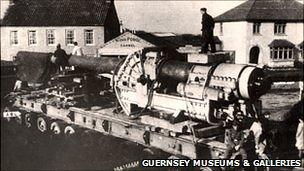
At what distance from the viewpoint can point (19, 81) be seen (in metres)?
13.3

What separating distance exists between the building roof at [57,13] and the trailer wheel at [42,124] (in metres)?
21.4

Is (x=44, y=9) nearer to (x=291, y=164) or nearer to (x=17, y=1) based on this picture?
(x=17, y=1)

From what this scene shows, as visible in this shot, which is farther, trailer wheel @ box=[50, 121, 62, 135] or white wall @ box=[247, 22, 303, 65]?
white wall @ box=[247, 22, 303, 65]

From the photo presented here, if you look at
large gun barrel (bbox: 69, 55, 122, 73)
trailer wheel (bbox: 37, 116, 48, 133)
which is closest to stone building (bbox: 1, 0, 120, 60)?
large gun barrel (bbox: 69, 55, 122, 73)

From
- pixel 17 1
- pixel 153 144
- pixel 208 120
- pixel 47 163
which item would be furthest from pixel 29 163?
pixel 17 1

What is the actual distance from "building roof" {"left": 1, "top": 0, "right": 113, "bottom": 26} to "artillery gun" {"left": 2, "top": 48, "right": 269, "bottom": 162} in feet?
70.4

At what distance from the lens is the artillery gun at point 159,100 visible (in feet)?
24.3

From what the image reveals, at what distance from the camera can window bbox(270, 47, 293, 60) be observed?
3674cm

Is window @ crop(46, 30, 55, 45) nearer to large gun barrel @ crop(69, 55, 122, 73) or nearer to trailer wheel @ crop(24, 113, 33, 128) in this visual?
trailer wheel @ crop(24, 113, 33, 128)

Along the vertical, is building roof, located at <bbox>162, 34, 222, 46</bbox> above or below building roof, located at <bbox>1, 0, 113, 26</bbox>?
below

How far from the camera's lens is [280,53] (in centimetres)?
3747

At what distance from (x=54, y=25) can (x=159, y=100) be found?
25541 mm
